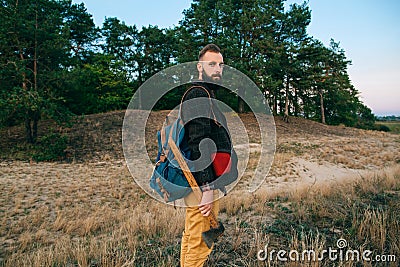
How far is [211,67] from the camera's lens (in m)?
1.82

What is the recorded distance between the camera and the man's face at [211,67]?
1.81 m

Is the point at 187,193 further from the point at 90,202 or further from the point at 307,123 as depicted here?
the point at 307,123

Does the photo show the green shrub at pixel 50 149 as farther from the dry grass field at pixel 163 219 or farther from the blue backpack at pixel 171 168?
the blue backpack at pixel 171 168

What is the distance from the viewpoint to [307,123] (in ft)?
85.4

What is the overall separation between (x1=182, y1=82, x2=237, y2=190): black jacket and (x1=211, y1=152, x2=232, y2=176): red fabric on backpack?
0.09 feet

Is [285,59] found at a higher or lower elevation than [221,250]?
higher

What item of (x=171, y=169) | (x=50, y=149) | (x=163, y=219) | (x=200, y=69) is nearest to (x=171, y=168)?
(x=171, y=169)

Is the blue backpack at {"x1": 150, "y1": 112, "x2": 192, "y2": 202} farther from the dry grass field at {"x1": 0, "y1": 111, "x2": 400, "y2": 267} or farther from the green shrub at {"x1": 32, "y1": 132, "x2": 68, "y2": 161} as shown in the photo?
the green shrub at {"x1": 32, "y1": 132, "x2": 68, "y2": 161}

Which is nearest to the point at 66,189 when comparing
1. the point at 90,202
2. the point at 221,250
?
the point at 90,202

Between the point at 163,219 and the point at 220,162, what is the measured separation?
231 cm

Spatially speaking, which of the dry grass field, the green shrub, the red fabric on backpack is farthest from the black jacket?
the green shrub

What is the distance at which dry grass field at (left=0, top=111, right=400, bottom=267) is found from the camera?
2.53m

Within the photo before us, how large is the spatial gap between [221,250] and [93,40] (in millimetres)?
27292

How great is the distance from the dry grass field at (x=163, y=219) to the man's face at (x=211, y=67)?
1.73 metres
